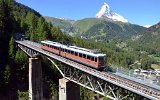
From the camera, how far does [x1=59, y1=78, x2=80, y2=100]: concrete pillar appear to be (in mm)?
56031

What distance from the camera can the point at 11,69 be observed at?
8625 centimetres

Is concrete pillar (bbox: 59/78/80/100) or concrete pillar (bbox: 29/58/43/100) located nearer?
concrete pillar (bbox: 59/78/80/100)

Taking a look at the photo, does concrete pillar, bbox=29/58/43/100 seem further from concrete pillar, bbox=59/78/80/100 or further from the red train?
concrete pillar, bbox=59/78/80/100

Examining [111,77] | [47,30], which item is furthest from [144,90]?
[47,30]

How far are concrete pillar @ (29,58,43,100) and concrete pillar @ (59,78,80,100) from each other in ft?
63.4

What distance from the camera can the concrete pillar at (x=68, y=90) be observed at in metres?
56.0

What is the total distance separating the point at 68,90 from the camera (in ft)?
186

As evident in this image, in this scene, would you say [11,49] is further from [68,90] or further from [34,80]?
[68,90]

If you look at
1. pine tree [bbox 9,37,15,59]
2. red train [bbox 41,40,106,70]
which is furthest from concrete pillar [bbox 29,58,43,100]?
pine tree [bbox 9,37,15,59]

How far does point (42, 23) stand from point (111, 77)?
75.2 metres

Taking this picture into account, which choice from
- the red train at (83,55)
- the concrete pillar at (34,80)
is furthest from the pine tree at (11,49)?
the red train at (83,55)

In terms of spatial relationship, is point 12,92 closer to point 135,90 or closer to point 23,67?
point 23,67

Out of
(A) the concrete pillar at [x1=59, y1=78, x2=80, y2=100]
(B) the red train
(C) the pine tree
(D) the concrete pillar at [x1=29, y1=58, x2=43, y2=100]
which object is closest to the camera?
(B) the red train

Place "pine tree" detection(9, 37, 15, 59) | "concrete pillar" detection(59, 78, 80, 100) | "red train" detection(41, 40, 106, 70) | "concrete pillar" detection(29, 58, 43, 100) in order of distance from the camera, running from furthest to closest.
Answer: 1. "pine tree" detection(9, 37, 15, 59)
2. "concrete pillar" detection(29, 58, 43, 100)
3. "concrete pillar" detection(59, 78, 80, 100)
4. "red train" detection(41, 40, 106, 70)
